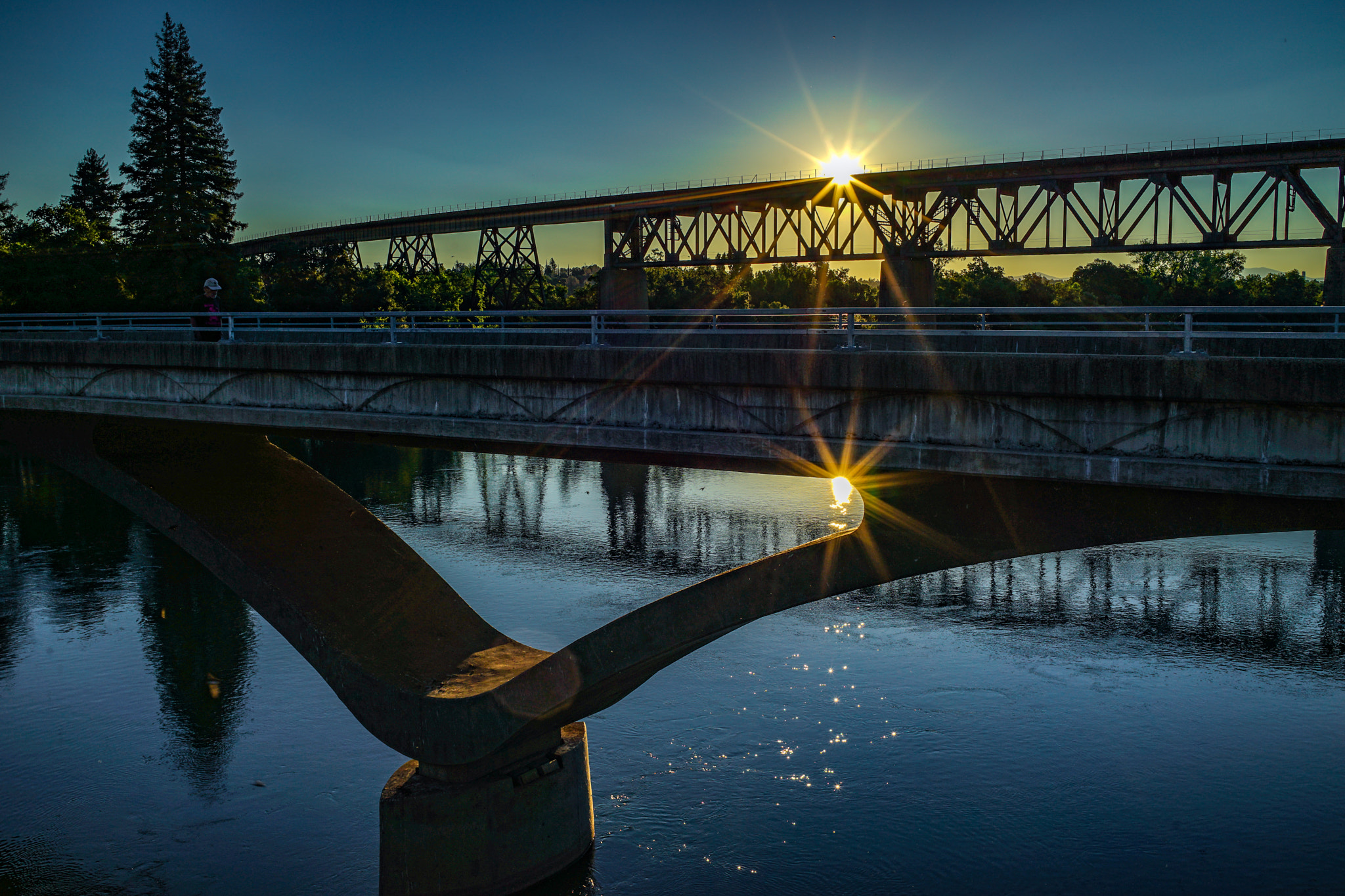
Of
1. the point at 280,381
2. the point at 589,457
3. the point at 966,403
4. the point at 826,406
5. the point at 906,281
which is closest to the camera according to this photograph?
the point at 966,403

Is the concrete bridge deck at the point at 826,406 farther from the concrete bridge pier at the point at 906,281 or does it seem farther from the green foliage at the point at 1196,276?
the green foliage at the point at 1196,276

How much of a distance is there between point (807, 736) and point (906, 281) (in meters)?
28.8

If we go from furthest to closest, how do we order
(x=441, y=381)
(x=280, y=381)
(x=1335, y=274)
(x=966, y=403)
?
(x=1335, y=274) < (x=280, y=381) < (x=441, y=381) < (x=966, y=403)

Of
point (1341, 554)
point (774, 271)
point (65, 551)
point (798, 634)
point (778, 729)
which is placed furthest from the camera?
point (774, 271)

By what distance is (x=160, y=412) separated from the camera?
1816 centimetres

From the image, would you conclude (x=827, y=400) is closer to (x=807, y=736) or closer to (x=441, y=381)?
(x=441, y=381)

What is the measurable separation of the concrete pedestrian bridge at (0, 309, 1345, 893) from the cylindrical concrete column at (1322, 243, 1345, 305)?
54.2 feet

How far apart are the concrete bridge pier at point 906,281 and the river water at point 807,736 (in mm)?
15195

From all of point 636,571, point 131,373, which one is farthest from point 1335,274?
point 131,373

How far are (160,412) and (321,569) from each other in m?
4.57

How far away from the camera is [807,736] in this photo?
64.4ft

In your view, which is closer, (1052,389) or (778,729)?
(1052,389)

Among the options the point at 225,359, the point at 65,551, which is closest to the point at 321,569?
the point at 225,359

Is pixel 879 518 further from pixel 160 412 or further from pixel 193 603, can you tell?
pixel 193 603
